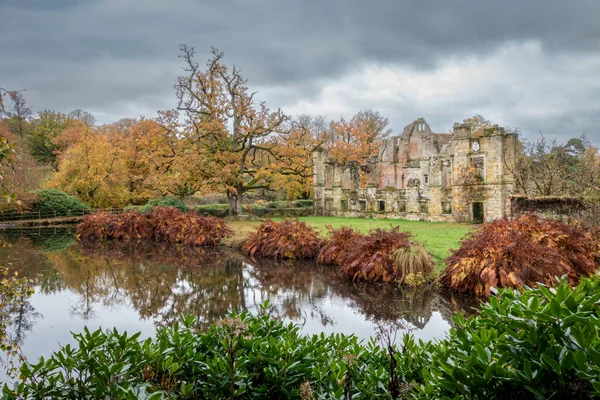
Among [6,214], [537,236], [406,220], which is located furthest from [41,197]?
[537,236]

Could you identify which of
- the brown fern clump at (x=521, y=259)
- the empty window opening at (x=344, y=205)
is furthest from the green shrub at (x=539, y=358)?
the empty window opening at (x=344, y=205)

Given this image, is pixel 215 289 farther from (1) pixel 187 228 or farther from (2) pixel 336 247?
(1) pixel 187 228

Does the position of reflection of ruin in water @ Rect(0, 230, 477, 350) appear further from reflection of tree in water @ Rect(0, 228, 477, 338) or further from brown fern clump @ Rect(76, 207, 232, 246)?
brown fern clump @ Rect(76, 207, 232, 246)

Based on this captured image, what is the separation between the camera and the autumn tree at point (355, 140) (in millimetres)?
41812

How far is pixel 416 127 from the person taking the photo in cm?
4078

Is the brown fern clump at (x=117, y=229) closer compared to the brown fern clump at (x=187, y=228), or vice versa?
the brown fern clump at (x=187, y=228)

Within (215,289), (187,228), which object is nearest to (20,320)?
(215,289)

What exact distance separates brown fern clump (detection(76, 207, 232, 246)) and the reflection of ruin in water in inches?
129

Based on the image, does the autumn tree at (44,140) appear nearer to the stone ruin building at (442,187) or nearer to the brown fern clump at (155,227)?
the brown fern clump at (155,227)

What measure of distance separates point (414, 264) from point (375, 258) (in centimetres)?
100

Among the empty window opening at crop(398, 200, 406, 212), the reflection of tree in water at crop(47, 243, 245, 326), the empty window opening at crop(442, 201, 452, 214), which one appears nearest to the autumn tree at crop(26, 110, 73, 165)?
the reflection of tree in water at crop(47, 243, 245, 326)

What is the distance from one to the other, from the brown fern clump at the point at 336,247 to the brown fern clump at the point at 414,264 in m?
2.32

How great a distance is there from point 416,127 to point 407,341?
40127mm

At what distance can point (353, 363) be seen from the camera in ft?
9.77
